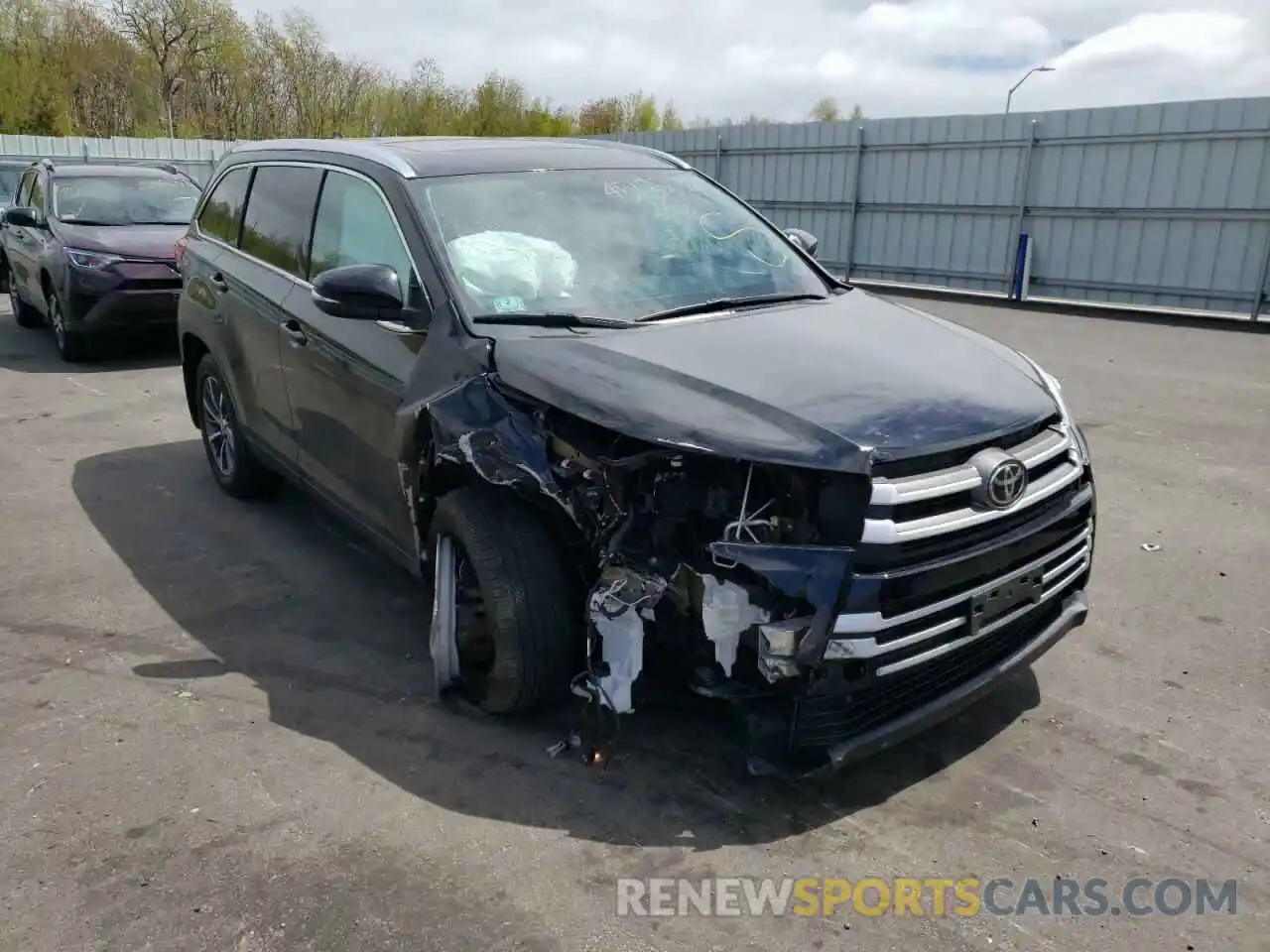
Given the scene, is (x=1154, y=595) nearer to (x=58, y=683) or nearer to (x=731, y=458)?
(x=731, y=458)

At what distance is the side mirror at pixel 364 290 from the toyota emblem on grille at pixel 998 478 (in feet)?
6.56

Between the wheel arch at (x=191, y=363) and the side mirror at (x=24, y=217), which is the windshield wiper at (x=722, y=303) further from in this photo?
the side mirror at (x=24, y=217)

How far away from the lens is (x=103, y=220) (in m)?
10.1

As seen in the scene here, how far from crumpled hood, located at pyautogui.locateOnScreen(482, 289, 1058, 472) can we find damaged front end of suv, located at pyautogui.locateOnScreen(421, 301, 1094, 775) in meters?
0.01

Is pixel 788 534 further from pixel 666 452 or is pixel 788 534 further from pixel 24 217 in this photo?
pixel 24 217

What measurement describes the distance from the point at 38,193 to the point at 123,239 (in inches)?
84.1

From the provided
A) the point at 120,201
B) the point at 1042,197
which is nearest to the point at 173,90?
the point at 120,201

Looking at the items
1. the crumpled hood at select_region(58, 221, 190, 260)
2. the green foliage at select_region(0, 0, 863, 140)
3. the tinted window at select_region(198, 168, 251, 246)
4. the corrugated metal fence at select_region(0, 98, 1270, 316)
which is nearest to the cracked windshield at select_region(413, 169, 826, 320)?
the tinted window at select_region(198, 168, 251, 246)

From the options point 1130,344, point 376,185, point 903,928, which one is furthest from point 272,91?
point 903,928

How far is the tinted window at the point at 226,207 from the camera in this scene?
5410 millimetres

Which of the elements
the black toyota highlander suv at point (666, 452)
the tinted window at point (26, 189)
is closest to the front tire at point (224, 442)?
the black toyota highlander suv at point (666, 452)

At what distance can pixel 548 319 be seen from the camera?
343 cm

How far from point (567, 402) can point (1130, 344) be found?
33.9 feet
